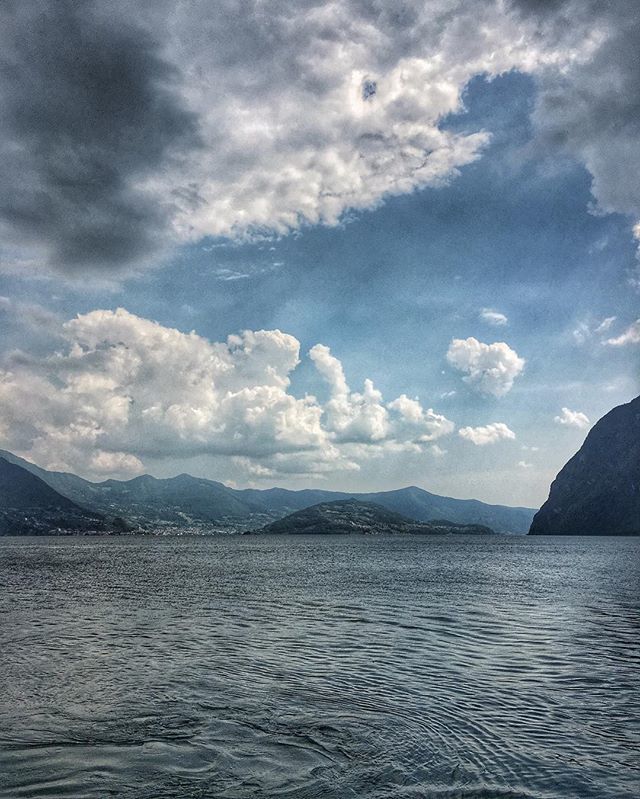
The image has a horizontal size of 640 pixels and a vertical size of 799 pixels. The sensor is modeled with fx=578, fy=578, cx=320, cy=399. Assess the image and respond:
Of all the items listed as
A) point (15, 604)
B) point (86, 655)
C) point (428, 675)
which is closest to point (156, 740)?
point (428, 675)

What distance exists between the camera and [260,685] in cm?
2973

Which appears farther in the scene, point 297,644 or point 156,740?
point 297,644

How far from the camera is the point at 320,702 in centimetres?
2645

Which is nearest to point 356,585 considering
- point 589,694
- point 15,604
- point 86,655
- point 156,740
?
point 15,604

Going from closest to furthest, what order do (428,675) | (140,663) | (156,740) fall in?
(156,740), (428,675), (140,663)

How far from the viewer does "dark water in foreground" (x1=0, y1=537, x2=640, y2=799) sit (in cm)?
1830

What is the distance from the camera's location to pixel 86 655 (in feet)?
123

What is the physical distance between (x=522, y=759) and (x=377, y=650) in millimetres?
19590

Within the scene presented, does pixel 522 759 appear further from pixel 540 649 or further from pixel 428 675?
pixel 540 649

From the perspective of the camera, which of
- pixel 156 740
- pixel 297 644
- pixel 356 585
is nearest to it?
pixel 156 740

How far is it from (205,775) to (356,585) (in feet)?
234

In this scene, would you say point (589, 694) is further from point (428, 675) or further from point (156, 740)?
point (156, 740)

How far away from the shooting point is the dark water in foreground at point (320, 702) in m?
18.3

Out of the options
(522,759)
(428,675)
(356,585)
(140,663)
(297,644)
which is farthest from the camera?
(356,585)
